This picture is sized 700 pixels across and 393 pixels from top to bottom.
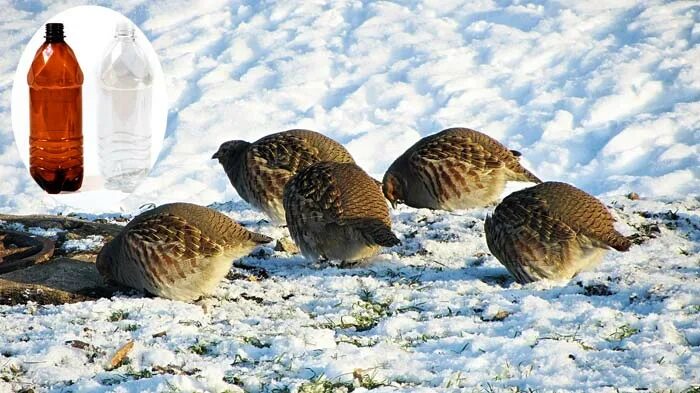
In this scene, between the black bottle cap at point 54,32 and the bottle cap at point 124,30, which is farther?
the bottle cap at point 124,30

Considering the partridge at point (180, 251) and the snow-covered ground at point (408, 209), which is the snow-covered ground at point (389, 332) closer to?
the snow-covered ground at point (408, 209)

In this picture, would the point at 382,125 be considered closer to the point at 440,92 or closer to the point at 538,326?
the point at 440,92

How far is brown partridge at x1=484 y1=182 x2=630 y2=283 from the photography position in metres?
5.92

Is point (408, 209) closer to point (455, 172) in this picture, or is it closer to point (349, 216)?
point (455, 172)

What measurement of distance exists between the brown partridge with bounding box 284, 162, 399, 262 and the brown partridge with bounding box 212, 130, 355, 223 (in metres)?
0.81

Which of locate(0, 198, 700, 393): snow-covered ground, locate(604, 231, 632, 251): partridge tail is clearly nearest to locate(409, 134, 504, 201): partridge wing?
locate(0, 198, 700, 393): snow-covered ground

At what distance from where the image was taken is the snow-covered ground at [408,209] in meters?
4.48

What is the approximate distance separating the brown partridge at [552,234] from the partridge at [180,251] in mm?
1452

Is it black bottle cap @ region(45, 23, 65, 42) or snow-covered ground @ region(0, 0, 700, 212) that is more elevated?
black bottle cap @ region(45, 23, 65, 42)

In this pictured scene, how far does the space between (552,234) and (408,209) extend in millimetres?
2089

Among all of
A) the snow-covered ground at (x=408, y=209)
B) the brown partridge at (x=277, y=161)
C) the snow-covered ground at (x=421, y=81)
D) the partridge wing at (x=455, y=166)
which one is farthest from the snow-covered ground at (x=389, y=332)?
the snow-covered ground at (x=421, y=81)

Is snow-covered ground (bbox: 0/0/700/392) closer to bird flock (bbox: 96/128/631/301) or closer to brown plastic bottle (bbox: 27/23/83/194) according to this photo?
bird flock (bbox: 96/128/631/301)

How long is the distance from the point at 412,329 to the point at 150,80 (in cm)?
451

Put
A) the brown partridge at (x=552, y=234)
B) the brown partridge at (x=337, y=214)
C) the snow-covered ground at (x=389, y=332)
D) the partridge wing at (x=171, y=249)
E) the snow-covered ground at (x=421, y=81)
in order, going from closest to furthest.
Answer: the snow-covered ground at (x=389, y=332) < the partridge wing at (x=171, y=249) < the brown partridge at (x=552, y=234) < the brown partridge at (x=337, y=214) < the snow-covered ground at (x=421, y=81)
